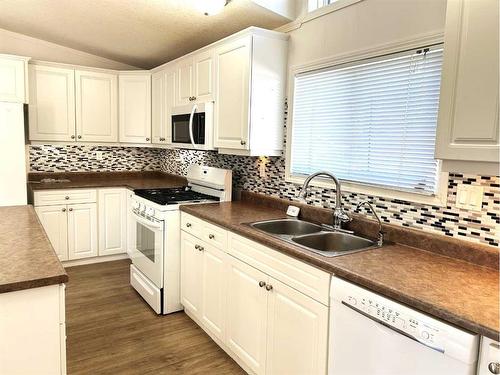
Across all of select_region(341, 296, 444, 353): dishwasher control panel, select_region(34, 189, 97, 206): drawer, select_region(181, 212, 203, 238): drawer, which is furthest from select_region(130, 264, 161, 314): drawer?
select_region(341, 296, 444, 353): dishwasher control panel

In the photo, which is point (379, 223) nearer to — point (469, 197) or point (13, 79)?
point (469, 197)

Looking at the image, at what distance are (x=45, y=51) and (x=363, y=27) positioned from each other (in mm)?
3860

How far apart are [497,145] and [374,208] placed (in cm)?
96

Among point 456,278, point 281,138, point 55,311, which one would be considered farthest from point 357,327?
point 281,138

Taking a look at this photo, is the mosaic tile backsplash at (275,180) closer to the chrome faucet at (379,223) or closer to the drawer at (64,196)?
the chrome faucet at (379,223)

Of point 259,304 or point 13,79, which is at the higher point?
point 13,79

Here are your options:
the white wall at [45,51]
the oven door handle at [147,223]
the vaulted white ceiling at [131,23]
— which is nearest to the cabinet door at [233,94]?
the vaulted white ceiling at [131,23]

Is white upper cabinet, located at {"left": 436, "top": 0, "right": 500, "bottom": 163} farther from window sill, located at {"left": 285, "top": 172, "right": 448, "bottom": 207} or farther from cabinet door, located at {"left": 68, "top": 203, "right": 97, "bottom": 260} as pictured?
cabinet door, located at {"left": 68, "top": 203, "right": 97, "bottom": 260}

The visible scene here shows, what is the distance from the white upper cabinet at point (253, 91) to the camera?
264cm

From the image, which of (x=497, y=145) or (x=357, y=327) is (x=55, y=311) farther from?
(x=497, y=145)

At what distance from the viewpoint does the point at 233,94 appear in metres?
2.80

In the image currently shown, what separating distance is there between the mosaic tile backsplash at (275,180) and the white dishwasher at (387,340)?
0.66 m

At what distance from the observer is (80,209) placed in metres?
4.04

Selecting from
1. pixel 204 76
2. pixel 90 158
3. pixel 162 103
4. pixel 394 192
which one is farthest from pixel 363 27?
pixel 90 158
